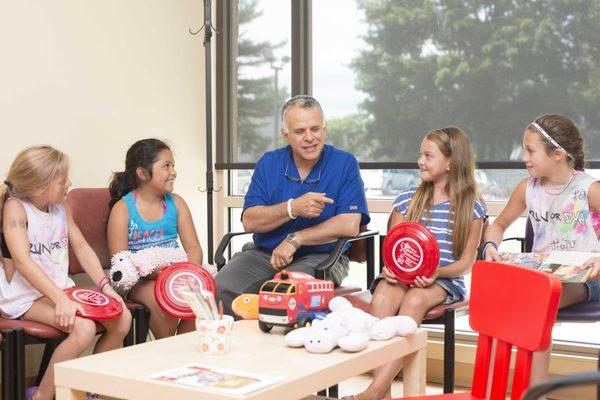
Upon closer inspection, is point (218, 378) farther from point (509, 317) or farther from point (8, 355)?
point (8, 355)

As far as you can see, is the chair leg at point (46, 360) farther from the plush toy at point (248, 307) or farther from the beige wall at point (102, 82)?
the plush toy at point (248, 307)

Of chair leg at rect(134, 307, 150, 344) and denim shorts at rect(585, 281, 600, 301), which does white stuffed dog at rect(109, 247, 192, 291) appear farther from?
denim shorts at rect(585, 281, 600, 301)

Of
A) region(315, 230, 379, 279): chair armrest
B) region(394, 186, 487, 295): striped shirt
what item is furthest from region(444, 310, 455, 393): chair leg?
region(315, 230, 379, 279): chair armrest

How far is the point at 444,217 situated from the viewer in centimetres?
327

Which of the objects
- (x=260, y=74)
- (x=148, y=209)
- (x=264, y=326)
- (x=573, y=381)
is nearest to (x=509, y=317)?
(x=264, y=326)

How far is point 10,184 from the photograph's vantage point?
9.79 feet

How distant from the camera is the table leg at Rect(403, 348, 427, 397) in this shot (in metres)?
2.50

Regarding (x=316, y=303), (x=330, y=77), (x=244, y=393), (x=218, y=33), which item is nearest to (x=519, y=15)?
(x=330, y=77)

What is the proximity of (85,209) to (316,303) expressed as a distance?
4.54 ft

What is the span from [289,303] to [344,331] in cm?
20

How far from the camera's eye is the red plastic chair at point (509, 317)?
1866 millimetres

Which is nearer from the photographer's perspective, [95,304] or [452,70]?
[95,304]

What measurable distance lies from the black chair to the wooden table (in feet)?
2.79

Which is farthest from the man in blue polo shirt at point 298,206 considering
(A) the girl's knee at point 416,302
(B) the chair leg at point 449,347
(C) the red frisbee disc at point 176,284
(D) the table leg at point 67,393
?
(D) the table leg at point 67,393
